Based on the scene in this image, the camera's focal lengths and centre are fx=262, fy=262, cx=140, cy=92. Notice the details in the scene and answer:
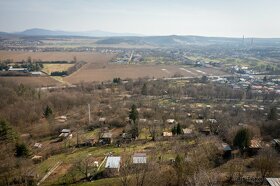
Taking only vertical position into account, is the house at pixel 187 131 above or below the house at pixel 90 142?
above

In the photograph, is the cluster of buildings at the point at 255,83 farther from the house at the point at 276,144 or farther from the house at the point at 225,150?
the house at the point at 225,150

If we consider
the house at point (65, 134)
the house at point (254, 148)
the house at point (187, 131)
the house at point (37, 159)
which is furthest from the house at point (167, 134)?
the house at point (37, 159)

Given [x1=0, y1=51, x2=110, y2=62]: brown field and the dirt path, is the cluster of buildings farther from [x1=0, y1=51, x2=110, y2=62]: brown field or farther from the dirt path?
[x1=0, y1=51, x2=110, y2=62]: brown field

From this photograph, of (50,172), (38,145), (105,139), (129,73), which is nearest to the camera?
(50,172)

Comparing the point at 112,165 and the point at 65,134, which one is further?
the point at 65,134

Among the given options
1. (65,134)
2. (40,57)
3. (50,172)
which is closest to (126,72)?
(40,57)

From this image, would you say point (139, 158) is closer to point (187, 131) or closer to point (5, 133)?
point (187, 131)
